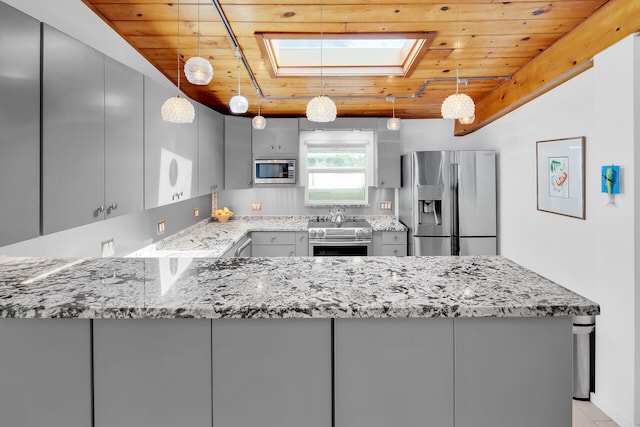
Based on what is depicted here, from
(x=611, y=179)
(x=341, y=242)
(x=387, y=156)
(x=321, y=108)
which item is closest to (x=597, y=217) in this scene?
(x=611, y=179)

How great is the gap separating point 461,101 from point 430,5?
0.61 metres

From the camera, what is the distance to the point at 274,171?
4891 mm

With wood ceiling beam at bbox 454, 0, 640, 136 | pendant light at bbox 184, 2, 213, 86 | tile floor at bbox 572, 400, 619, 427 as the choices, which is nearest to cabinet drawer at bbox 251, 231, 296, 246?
wood ceiling beam at bbox 454, 0, 640, 136

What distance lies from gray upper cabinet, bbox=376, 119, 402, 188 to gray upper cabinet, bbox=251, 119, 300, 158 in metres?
1.01

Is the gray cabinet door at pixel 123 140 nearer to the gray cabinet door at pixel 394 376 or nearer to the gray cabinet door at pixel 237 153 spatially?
the gray cabinet door at pixel 394 376

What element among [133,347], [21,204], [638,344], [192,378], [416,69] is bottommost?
[638,344]

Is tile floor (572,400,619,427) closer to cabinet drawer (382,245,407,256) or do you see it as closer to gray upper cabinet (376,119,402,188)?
cabinet drawer (382,245,407,256)

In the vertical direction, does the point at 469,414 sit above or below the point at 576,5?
below

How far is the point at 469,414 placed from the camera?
1.42 meters

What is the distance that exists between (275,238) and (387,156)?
1642 millimetres

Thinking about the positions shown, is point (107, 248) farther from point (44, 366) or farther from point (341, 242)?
point (341, 242)

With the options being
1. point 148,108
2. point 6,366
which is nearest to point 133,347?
point 6,366

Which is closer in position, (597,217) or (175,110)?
(175,110)

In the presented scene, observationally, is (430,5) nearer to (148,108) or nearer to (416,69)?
(416,69)
